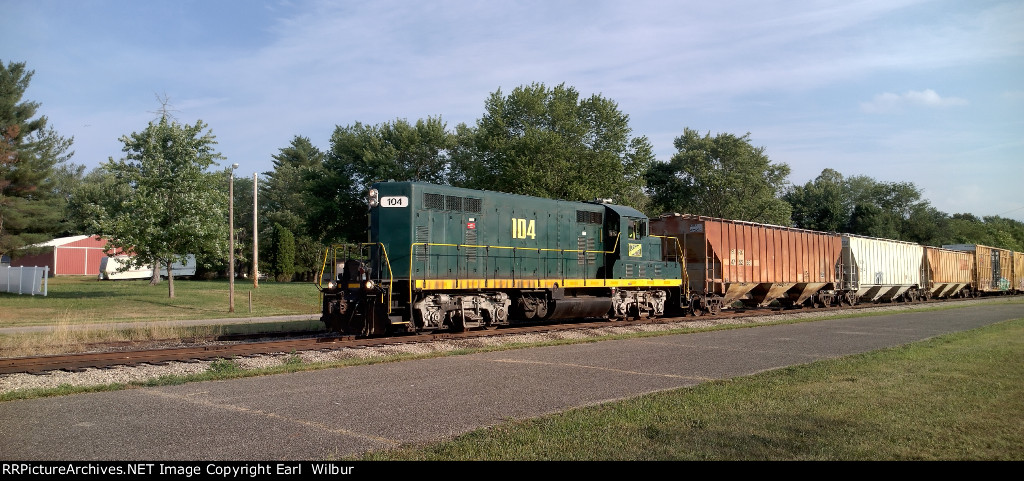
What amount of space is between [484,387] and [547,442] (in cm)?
336

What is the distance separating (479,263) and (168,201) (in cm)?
1981

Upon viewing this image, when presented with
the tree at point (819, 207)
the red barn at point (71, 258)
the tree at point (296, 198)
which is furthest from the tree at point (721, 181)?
the red barn at point (71, 258)

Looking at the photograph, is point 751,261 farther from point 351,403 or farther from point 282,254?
point 282,254

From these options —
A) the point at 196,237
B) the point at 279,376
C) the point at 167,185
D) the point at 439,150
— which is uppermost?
the point at 439,150

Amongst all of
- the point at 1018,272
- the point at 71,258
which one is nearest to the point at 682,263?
the point at 1018,272

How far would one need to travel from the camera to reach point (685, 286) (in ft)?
76.8

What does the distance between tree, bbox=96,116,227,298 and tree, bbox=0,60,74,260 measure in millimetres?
8229

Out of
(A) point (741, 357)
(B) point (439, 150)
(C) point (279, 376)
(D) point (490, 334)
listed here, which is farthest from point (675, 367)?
(B) point (439, 150)

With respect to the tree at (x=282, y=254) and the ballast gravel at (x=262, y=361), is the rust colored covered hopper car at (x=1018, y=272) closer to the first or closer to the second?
the ballast gravel at (x=262, y=361)

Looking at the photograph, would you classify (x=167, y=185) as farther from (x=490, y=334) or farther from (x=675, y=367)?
(x=675, y=367)

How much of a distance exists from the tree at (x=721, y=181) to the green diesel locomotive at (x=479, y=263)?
39.8 metres

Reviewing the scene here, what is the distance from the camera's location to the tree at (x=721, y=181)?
58.1m

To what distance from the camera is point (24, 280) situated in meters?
33.7
